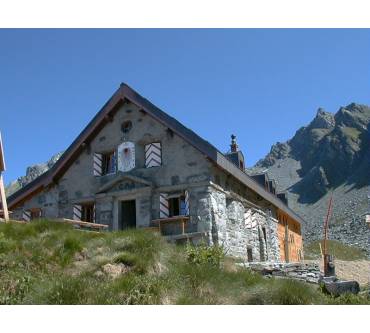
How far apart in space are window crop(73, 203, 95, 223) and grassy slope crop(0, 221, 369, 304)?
802 centimetres

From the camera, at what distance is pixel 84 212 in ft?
64.6

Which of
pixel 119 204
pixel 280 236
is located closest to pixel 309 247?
pixel 280 236

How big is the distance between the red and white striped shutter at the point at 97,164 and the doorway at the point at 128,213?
168 cm

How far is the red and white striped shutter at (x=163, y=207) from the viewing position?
17609mm

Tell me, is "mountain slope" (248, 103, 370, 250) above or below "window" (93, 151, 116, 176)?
above

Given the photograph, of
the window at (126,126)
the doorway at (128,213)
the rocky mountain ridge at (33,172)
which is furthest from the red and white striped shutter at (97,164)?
the rocky mountain ridge at (33,172)

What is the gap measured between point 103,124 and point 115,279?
40.8 ft

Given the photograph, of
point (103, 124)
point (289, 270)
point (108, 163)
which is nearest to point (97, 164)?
point (108, 163)

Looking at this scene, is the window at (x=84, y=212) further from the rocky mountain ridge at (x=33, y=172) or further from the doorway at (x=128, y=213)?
the rocky mountain ridge at (x=33, y=172)

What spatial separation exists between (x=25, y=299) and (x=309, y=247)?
43184 mm

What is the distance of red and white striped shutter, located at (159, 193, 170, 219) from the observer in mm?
17609

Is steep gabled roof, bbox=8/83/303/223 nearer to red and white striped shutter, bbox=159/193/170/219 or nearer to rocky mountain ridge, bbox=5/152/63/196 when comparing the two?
red and white striped shutter, bbox=159/193/170/219

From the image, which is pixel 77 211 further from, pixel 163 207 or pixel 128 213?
pixel 163 207

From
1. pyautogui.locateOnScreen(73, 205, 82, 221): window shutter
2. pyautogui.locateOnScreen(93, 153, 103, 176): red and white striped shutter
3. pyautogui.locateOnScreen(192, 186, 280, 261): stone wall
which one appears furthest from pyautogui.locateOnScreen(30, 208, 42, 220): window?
pyautogui.locateOnScreen(192, 186, 280, 261): stone wall
